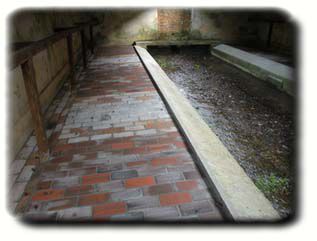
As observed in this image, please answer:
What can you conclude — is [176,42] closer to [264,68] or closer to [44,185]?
[264,68]

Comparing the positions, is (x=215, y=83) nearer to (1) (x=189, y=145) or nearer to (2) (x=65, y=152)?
Result: (1) (x=189, y=145)

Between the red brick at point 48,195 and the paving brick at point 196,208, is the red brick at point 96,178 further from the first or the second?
the paving brick at point 196,208

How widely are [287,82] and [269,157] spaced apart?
107 inches

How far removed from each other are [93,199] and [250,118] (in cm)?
288

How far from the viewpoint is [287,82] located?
15.9 feet

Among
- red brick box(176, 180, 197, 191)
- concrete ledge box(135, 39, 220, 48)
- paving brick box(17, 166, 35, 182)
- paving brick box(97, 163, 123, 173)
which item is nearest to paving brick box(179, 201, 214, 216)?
red brick box(176, 180, 197, 191)

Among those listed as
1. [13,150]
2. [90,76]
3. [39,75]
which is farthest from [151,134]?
[90,76]

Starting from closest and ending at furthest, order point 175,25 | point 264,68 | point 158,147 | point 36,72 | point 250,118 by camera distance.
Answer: point 158,147, point 36,72, point 250,118, point 264,68, point 175,25

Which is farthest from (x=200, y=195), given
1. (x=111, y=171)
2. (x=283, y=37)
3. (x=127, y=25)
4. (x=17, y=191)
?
(x=283, y=37)

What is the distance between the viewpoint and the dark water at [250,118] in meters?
2.47

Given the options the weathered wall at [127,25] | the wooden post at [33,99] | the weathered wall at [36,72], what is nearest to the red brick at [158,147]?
the wooden post at [33,99]

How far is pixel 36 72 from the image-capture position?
9.43ft

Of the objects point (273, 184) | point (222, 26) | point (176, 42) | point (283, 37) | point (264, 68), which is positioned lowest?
point (273, 184)

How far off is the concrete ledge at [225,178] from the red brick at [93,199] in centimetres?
74
